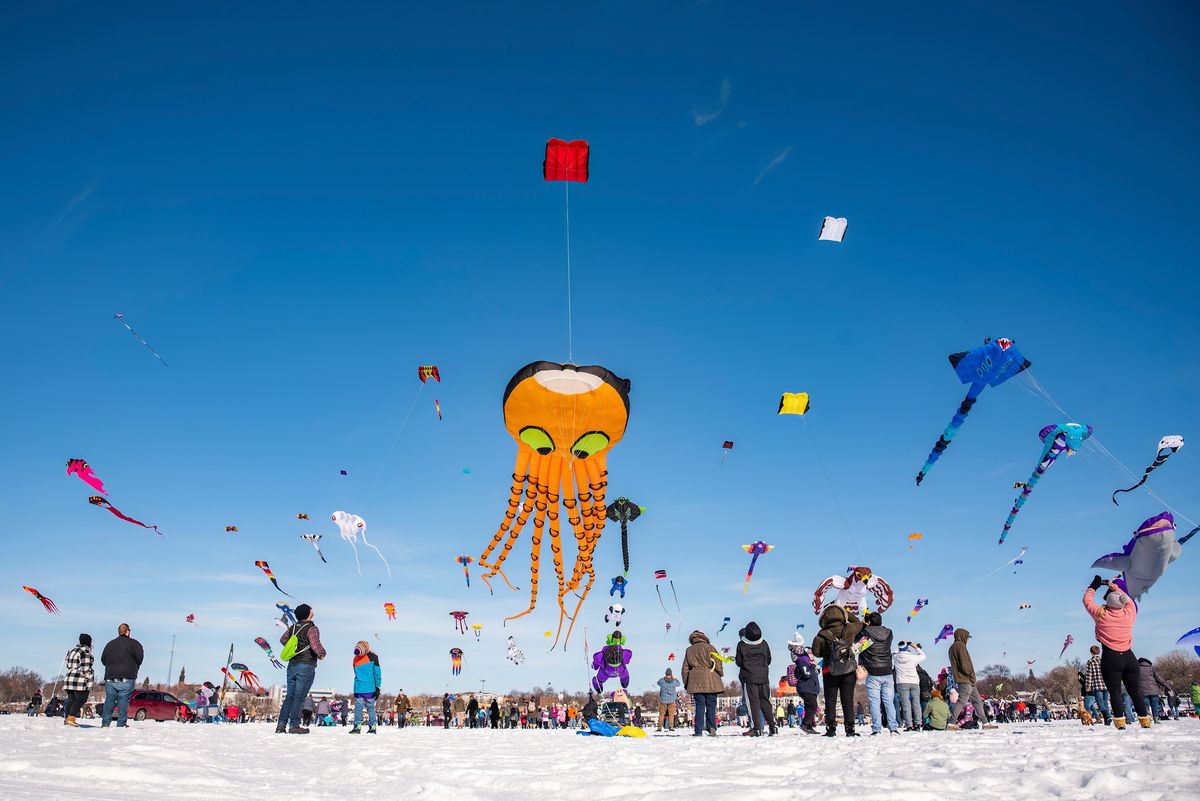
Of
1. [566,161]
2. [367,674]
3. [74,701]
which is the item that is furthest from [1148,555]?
[74,701]

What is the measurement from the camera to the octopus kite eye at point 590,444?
1513 cm

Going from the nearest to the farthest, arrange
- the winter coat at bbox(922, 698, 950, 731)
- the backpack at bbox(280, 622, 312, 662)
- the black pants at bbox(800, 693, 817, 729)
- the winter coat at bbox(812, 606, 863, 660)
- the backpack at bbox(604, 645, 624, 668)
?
the winter coat at bbox(812, 606, 863, 660), the backpack at bbox(280, 622, 312, 662), the black pants at bbox(800, 693, 817, 729), the winter coat at bbox(922, 698, 950, 731), the backpack at bbox(604, 645, 624, 668)

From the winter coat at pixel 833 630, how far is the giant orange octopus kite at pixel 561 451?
7218 millimetres

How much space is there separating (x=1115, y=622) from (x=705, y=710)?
17.3 feet

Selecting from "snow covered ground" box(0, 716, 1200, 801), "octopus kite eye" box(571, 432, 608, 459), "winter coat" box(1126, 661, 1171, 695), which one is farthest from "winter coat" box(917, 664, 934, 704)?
"octopus kite eye" box(571, 432, 608, 459)

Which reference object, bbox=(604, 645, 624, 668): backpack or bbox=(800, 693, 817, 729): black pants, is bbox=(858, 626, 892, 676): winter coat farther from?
bbox=(604, 645, 624, 668): backpack

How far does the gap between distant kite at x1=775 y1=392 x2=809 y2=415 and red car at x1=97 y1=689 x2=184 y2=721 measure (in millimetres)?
18283

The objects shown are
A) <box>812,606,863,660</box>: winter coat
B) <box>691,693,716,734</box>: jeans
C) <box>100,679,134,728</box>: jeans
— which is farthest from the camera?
<box>691,693,716,734</box>: jeans

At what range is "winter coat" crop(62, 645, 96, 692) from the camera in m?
9.36

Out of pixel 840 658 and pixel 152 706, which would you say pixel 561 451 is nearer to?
pixel 840 658

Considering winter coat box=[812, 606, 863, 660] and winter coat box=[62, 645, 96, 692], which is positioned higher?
winter coat box=[812, 606, 863, 660]

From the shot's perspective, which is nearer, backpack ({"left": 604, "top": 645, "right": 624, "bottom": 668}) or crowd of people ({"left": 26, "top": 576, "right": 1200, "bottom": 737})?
crowd of people ({"left": 26, "top": 576, "right": 1200, "bottom": 737})

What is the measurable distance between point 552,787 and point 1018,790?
242 centimetres

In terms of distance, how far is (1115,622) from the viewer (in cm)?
703
